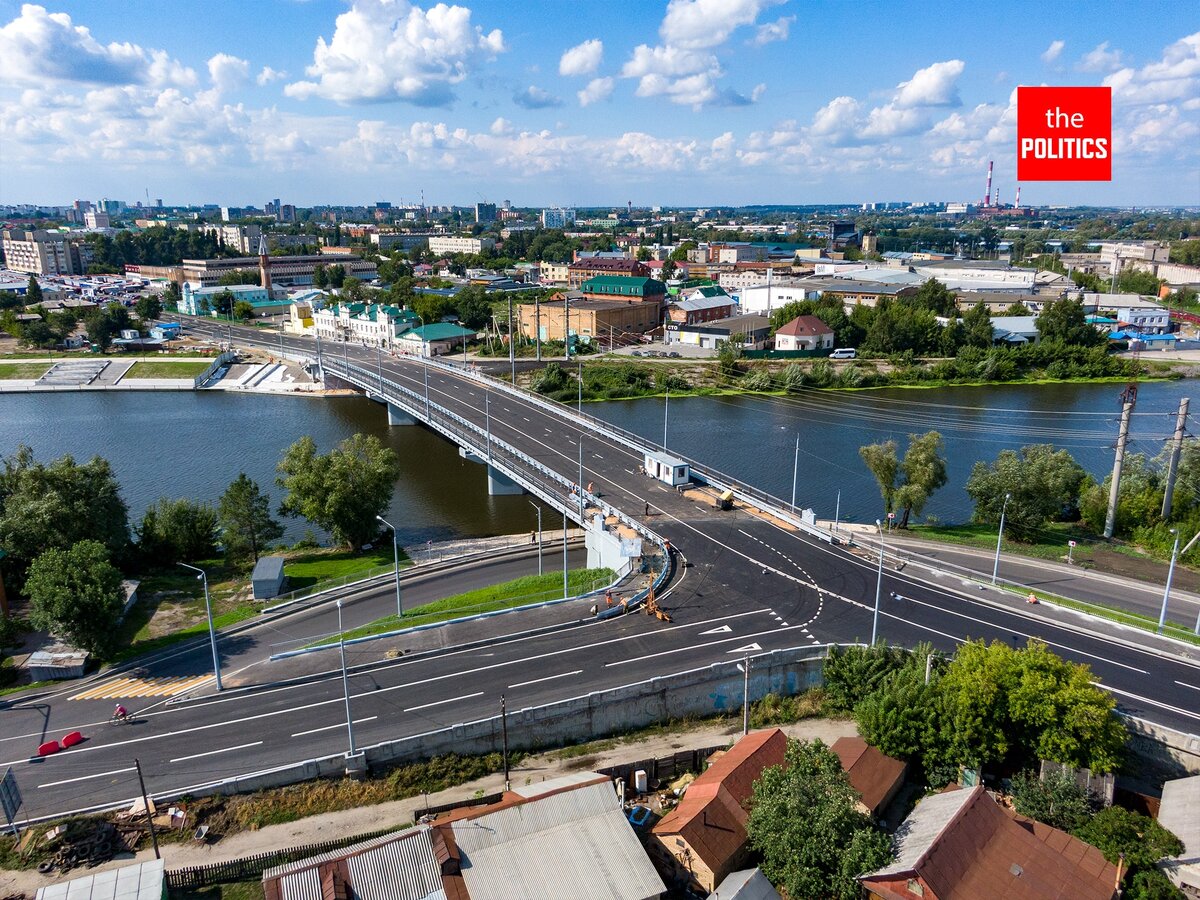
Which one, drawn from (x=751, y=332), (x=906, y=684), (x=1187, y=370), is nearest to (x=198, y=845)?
(x=906, y=684)

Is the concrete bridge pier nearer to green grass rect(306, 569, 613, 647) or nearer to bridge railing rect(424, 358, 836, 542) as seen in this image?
bridge railing rect(424, 358, 836, 542)

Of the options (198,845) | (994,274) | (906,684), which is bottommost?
(198,845)

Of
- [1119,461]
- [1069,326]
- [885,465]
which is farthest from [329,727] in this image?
[1069,326]

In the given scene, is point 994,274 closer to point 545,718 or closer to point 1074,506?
point 1074,506

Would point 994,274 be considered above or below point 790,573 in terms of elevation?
above

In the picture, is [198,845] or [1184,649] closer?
[198,845]

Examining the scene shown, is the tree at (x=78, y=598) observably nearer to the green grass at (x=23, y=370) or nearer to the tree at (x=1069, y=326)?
the green grass at (x=23, y=370)

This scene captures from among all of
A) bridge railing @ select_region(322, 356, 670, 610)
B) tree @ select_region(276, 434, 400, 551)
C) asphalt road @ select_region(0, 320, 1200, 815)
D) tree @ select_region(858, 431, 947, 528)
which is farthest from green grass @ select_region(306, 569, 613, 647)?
tree @ select_region(858, 431, 947, 528)
